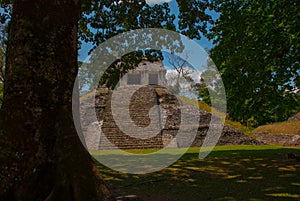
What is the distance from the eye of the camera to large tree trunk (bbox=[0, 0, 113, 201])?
379 cm

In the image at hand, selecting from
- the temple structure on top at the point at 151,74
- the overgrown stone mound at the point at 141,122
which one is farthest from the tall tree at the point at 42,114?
the temple structure on top at the point at 151,74

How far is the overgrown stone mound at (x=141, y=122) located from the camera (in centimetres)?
2150

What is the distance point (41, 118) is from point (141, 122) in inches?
809

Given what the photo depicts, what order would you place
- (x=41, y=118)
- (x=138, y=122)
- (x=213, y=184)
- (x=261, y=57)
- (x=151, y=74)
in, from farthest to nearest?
1. (x=151, y=74)
2. (x=138, y=122)
3. (x=261, y=57)
4. (x=213, y=184)
5. (x=41, y=118)

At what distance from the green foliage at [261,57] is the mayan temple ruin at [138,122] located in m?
11.5

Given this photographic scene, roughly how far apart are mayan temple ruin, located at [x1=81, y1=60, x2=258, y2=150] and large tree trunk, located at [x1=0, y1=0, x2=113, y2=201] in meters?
16.4

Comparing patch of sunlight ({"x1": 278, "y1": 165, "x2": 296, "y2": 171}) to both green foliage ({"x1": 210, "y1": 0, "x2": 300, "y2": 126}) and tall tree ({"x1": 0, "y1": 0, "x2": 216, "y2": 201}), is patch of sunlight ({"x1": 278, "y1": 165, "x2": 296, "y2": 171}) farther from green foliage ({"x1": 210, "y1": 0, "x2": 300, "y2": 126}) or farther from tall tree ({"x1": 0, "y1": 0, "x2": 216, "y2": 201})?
tall tree ({"x1": 0, "y1": 0, "x2": 216, "y2": 201})

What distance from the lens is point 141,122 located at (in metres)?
24.5

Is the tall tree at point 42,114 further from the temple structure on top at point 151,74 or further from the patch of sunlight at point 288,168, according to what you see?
the temple structure on top at point 151,74

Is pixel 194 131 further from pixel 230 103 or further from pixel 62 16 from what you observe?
pixel 62 16

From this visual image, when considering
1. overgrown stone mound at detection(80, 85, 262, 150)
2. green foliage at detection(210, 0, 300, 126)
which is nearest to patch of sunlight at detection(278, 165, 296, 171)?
green foliage at detection(210, 0, 300, 126)

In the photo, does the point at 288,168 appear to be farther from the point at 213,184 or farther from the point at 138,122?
the point at 138,122

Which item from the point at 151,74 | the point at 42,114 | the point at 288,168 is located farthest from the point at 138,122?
the point at 151,74

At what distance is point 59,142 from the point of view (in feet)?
13.3
